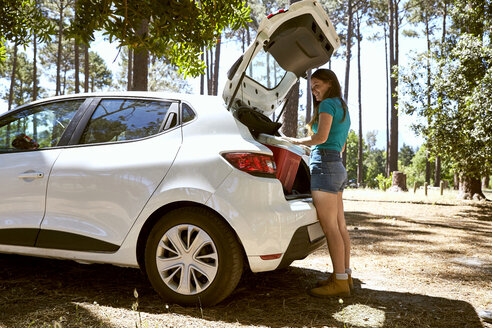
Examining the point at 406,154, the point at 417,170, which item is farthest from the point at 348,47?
the point at 406,154

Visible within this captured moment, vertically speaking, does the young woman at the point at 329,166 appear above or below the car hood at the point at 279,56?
below

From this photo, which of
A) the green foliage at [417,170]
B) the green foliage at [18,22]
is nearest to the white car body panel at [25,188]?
the green foliage at [18,22]

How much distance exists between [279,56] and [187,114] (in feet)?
3.93

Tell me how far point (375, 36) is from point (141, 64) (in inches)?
1142

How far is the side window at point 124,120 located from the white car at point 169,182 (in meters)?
0.01

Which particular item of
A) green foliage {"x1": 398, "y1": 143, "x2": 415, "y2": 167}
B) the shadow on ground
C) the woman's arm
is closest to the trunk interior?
the woman's arm

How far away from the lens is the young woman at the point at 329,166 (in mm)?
3725

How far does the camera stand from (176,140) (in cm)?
342

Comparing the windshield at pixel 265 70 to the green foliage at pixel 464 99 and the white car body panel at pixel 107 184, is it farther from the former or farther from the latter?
the green foliage at pixel 464 99

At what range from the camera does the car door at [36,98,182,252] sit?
3.38 metres

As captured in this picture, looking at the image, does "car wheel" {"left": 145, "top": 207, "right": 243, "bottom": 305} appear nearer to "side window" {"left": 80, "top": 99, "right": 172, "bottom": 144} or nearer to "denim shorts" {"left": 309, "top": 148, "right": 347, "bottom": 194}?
"side window" {"left": 80, "top": 99, "right": 172, "bottom": 144}

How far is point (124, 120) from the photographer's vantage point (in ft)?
12.1

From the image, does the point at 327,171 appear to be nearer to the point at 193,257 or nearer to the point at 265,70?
the point at 265,70

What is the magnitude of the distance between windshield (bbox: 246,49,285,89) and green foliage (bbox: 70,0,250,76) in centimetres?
59
